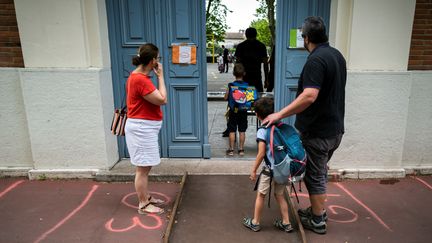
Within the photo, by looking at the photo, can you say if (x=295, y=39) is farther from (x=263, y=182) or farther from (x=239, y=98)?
(x=263, y=182)

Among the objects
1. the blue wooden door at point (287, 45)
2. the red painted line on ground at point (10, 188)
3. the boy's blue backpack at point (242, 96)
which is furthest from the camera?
the boy's blue backpack at point (242, 96)

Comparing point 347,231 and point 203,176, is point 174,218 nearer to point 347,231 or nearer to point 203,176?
point 203,176

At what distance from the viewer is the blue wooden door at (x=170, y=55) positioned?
468 cm

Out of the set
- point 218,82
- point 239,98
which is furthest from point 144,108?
point 218,82

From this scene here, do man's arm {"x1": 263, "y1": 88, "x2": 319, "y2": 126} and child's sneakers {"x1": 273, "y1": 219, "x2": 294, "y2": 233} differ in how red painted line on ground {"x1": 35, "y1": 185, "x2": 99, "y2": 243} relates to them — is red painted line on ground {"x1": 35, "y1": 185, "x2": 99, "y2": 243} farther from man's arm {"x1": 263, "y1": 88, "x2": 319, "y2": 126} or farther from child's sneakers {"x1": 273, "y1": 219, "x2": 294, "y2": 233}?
man's arm {"x1": 263, "y1": 88, "x2": 319, "y2": 126}

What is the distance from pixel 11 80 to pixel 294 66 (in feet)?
12.9

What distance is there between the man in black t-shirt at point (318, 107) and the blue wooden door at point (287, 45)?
1609mm

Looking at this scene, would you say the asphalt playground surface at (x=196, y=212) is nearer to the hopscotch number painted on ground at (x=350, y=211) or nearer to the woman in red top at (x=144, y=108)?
the hopscotch number painted on ground at (x=350, y=211)

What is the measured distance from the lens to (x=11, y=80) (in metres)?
4.49

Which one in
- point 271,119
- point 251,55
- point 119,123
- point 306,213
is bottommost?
point 306,213

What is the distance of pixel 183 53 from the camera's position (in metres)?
4.79

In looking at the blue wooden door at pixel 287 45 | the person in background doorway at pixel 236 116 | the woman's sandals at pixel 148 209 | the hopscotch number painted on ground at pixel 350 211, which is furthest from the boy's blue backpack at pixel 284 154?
the person in background doorway at pixel 236 116

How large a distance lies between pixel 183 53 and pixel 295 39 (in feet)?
5.27

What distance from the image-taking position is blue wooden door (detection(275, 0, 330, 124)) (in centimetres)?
461
